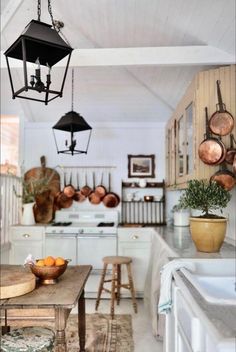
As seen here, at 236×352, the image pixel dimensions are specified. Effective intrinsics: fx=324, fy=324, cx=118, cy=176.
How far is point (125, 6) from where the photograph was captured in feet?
8.43

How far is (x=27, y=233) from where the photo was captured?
14.5 ft

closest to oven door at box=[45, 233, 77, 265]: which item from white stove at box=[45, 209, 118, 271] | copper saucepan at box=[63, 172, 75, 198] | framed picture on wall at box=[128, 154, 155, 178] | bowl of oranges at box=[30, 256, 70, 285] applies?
white stove at box=[45, 209, 118, 271]

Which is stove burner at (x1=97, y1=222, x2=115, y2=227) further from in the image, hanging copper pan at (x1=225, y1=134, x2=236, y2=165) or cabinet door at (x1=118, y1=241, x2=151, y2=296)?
hanging copper pan at (x1=225, y1=134, x2=236, y2=165)

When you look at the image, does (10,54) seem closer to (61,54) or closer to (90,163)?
(61,54)

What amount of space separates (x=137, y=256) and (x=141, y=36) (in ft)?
8.81

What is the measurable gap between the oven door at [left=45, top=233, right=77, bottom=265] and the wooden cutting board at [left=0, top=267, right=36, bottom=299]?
227cm

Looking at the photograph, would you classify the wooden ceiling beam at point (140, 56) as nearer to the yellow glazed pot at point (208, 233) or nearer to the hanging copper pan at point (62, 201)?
the yellow glazed pot at point (208, 233)

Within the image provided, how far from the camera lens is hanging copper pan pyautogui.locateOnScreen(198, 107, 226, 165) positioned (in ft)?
7.95

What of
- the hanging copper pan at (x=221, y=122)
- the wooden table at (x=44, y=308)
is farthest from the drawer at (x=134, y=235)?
the wooden table at (x=44, y=308)

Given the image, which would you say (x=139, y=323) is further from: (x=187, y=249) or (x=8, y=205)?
(x=8, y=205)

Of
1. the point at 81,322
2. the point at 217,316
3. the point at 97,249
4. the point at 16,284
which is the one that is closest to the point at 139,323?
the point at 81,322

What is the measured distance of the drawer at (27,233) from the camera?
14.5 feet

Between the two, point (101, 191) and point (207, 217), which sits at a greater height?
point (101, 191)

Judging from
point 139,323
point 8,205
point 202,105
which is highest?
point 202,105
